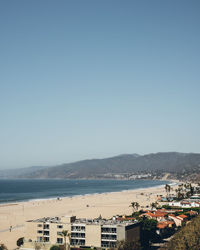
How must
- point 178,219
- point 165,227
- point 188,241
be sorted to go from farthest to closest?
1. point 178,219
2. point 165,227
3. point 188,241

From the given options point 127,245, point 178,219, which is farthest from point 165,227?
point 127,245

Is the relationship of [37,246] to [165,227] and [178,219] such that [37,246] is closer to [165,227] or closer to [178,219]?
[165,227]

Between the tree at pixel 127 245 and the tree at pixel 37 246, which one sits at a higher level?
the tree at pixel 127 245

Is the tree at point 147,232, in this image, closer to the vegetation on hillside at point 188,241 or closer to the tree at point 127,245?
the tree at point 127,245

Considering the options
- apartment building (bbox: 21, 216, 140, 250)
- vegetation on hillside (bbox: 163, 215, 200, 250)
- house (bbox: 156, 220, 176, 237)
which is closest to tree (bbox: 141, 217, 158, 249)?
house (bbox: 156, 220, 176, 237)

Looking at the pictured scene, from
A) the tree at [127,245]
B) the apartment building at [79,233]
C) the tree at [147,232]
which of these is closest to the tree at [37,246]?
the apartment building at [79,233]

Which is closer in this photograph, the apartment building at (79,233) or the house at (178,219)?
the apartment building at (79,233)

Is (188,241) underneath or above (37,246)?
above

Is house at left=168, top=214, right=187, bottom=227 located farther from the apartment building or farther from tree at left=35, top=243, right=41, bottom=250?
tree at left=35, top=243, right=41, bottom=250

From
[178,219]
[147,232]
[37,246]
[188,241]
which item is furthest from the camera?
[178,219]
